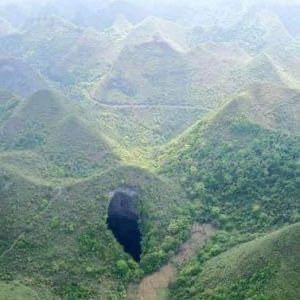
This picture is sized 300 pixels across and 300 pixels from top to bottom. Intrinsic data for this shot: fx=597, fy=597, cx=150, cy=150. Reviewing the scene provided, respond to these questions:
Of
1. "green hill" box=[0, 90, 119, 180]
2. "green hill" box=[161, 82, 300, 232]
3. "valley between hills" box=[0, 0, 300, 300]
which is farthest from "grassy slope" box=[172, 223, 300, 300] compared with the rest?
"green hill" box=[0, 90, 119, 180]

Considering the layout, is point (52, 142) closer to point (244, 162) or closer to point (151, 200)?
point (151, 200)

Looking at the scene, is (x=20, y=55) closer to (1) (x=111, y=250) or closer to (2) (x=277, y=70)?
(2) (x=277, y=70)

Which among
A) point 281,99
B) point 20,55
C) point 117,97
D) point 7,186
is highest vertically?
point 281,99

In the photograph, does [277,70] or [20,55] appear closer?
[277,70]

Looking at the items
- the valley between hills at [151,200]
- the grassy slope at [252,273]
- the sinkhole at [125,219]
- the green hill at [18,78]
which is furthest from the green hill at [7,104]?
the grassy slope at [252,273]

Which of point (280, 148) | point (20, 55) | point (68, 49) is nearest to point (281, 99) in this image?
point (280, 148)

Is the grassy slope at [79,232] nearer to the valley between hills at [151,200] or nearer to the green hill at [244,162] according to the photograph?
the valley between hills at [151,200]

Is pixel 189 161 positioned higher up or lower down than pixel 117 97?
higher up
